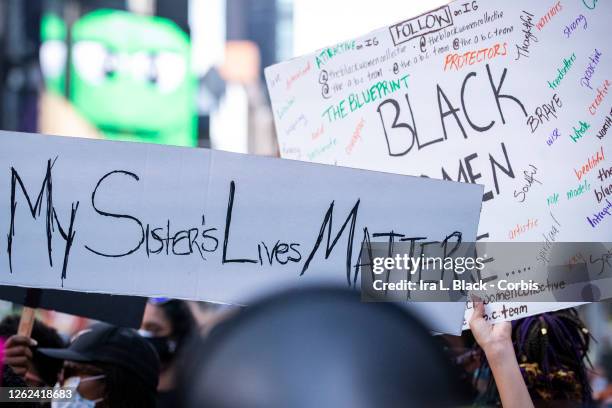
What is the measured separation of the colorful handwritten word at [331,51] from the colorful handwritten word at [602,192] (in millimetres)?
998

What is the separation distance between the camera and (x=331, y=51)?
3.29m

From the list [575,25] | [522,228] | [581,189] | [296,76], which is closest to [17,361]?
[296,76]

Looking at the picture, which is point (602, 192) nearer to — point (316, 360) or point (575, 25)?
point (575, 25)

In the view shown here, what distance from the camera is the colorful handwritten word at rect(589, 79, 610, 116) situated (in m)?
A: 2.92

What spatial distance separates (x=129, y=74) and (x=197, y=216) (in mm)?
26332

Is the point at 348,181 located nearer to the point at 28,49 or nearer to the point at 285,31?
the point at 28,49

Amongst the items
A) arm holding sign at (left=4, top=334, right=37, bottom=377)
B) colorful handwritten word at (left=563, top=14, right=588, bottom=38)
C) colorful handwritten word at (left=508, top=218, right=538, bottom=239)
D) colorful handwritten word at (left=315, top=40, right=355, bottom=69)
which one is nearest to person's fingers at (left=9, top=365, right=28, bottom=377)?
arm holding sign at (left=4, top=334, right=37, bottom=377)

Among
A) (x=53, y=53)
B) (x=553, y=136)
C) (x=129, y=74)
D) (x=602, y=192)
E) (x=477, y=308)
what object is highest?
(x=53, y=53)

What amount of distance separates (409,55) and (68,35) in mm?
25451

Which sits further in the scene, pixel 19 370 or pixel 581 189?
pixel 19 370

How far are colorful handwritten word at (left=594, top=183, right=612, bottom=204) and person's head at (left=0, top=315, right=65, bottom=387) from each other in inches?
87.6

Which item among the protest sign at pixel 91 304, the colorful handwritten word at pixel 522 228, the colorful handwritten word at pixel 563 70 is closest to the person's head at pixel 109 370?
the protest sign at pixel 91 304

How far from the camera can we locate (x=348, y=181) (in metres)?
2.63

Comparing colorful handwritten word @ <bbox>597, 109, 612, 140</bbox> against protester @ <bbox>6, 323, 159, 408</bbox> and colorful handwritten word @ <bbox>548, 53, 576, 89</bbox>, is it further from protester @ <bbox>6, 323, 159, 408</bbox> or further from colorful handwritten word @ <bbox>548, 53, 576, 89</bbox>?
protester @ <bbox>6, 323, 159, 408</bbox>
